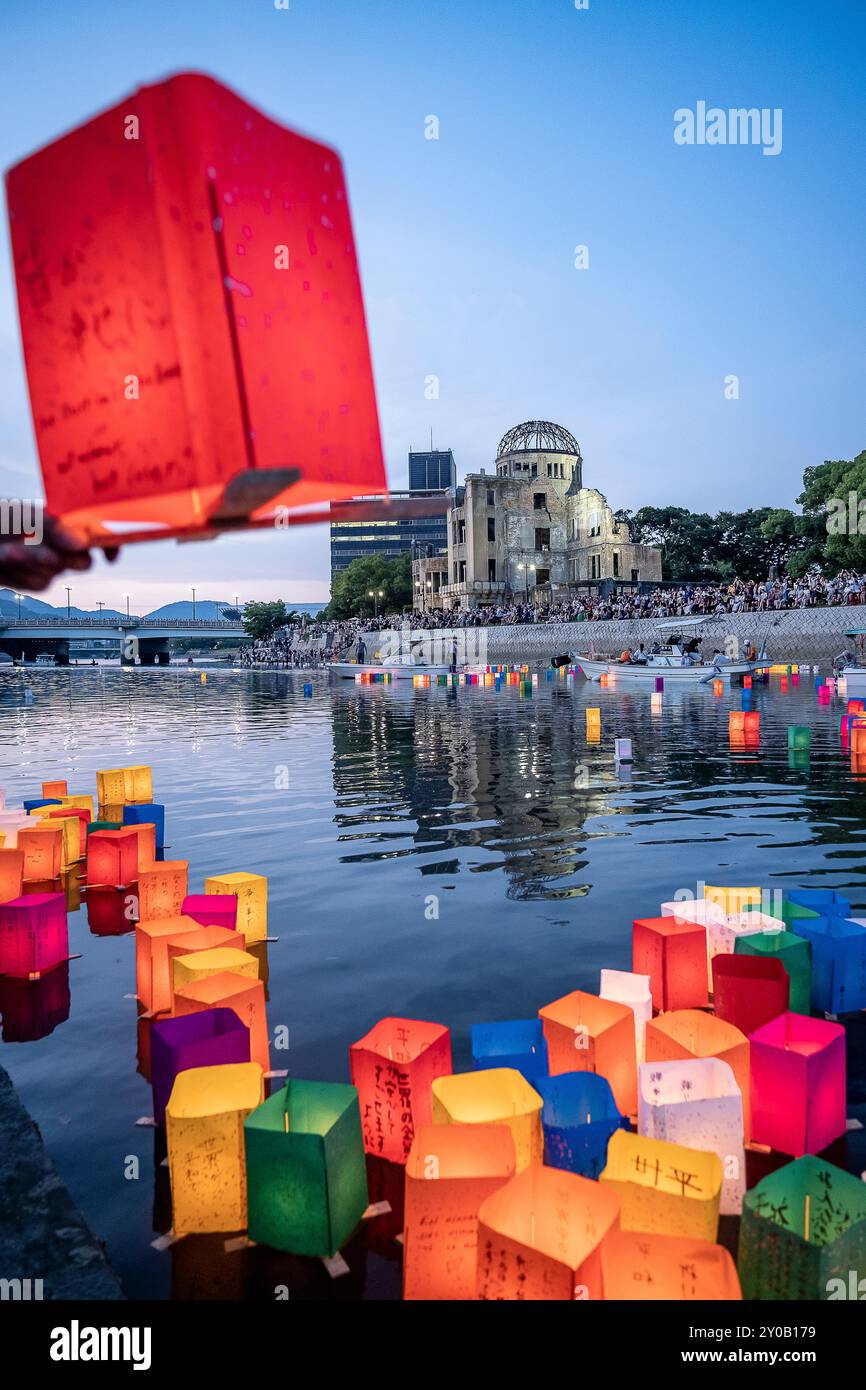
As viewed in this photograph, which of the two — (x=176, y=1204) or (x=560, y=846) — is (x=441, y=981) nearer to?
(x=176, y=1204)

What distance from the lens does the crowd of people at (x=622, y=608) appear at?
48750 millimetres

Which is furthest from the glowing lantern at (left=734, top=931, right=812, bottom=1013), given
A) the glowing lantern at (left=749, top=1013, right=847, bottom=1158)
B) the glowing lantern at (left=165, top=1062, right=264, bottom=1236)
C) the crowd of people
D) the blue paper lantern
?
the crowd of people

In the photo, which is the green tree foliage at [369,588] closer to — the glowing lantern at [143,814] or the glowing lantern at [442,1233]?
the glowing lantern at [143,814]

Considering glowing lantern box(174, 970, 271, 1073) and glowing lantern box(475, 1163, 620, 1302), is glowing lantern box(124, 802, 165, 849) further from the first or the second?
glowing lantern box(475, 1163, 620, 1302)

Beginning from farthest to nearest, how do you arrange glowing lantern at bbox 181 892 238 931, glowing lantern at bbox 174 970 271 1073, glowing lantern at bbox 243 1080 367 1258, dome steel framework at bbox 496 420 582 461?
dome steel framework at bbox 496 420 582 461 → glowing lantern at bbox 181 892 238 931 → glowing lantern at bbox 174 970 271 1073 → glowing lantern at bbox 243 1080 367 1258

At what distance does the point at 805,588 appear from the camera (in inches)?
1954

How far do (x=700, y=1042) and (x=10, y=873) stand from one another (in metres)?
6.10

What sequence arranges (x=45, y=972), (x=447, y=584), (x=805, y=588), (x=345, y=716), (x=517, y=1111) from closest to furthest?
1. (x=517, y=1111)
2. (x=45, y=972)
3. (x=345, y=716)
4. (x=805, y=588)
5. (x=447, y=584)

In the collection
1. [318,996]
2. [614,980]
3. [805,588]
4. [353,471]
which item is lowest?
[318,996]

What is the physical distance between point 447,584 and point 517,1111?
9957cm

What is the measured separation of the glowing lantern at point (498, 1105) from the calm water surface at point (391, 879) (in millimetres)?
613

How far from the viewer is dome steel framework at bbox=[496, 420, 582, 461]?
10388cm

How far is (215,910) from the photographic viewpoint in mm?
6516
